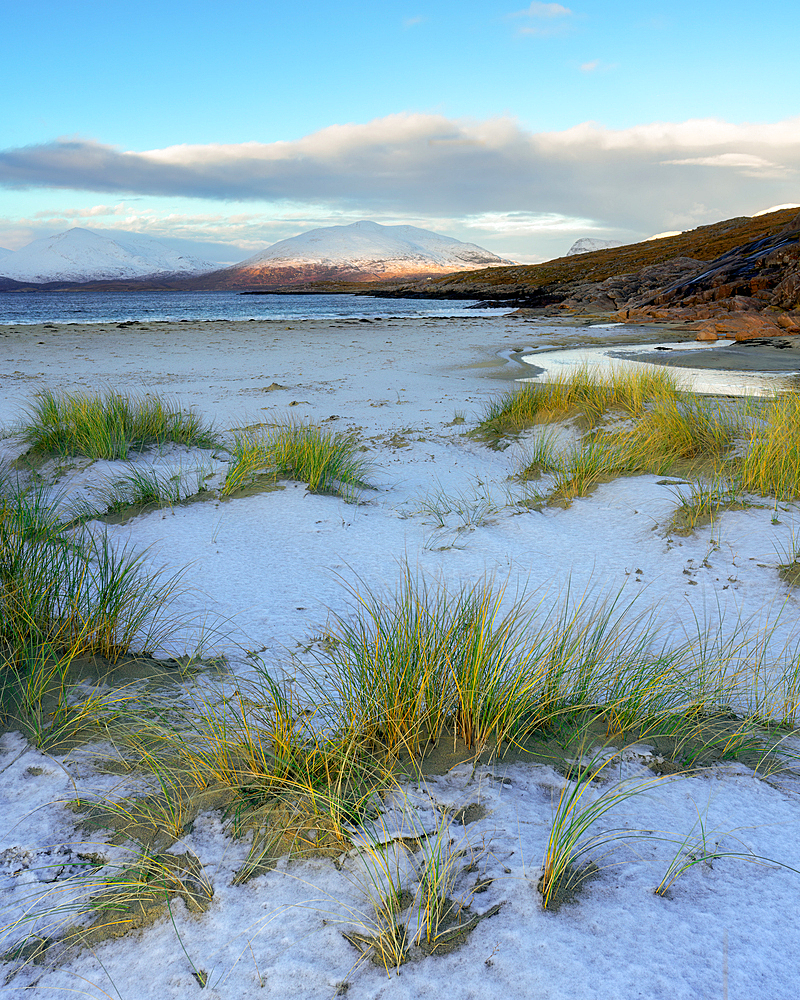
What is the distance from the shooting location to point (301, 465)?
4.02 m

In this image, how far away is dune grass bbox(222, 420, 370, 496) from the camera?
3.86 m

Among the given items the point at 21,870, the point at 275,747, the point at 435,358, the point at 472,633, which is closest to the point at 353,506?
the point at 472,633

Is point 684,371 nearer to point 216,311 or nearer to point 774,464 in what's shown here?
point 774,464

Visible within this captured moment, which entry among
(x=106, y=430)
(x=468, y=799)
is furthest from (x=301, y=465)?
(x=468, y=799)

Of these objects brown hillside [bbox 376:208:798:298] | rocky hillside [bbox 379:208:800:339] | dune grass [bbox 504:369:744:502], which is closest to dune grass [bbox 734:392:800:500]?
dune grass [bbox 504:369:744:502]

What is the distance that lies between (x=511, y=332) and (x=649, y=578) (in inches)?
531

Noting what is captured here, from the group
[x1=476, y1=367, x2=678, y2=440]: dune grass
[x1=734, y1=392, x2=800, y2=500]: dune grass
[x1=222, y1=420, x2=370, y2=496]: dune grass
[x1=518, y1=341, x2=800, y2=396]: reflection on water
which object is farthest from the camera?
[x1=518, y1=341, x2=800, y2=396]: reflection on water

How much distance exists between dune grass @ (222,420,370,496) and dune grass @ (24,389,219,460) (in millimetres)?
805

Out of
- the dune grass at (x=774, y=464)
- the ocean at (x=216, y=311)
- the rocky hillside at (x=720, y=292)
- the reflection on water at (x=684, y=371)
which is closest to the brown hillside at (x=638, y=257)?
the rocky hillside at (x=720, y=292)

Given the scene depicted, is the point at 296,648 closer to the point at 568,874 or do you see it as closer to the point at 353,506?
the point at 568,874

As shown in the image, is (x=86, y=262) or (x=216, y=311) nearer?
(x=216, y=311)

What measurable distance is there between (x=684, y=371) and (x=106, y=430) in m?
7.35

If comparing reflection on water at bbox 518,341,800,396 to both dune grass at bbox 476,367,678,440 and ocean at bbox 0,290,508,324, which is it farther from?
ocean at bbox 0,290,508,324

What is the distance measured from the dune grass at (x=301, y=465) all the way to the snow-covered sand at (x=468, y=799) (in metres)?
0.16
